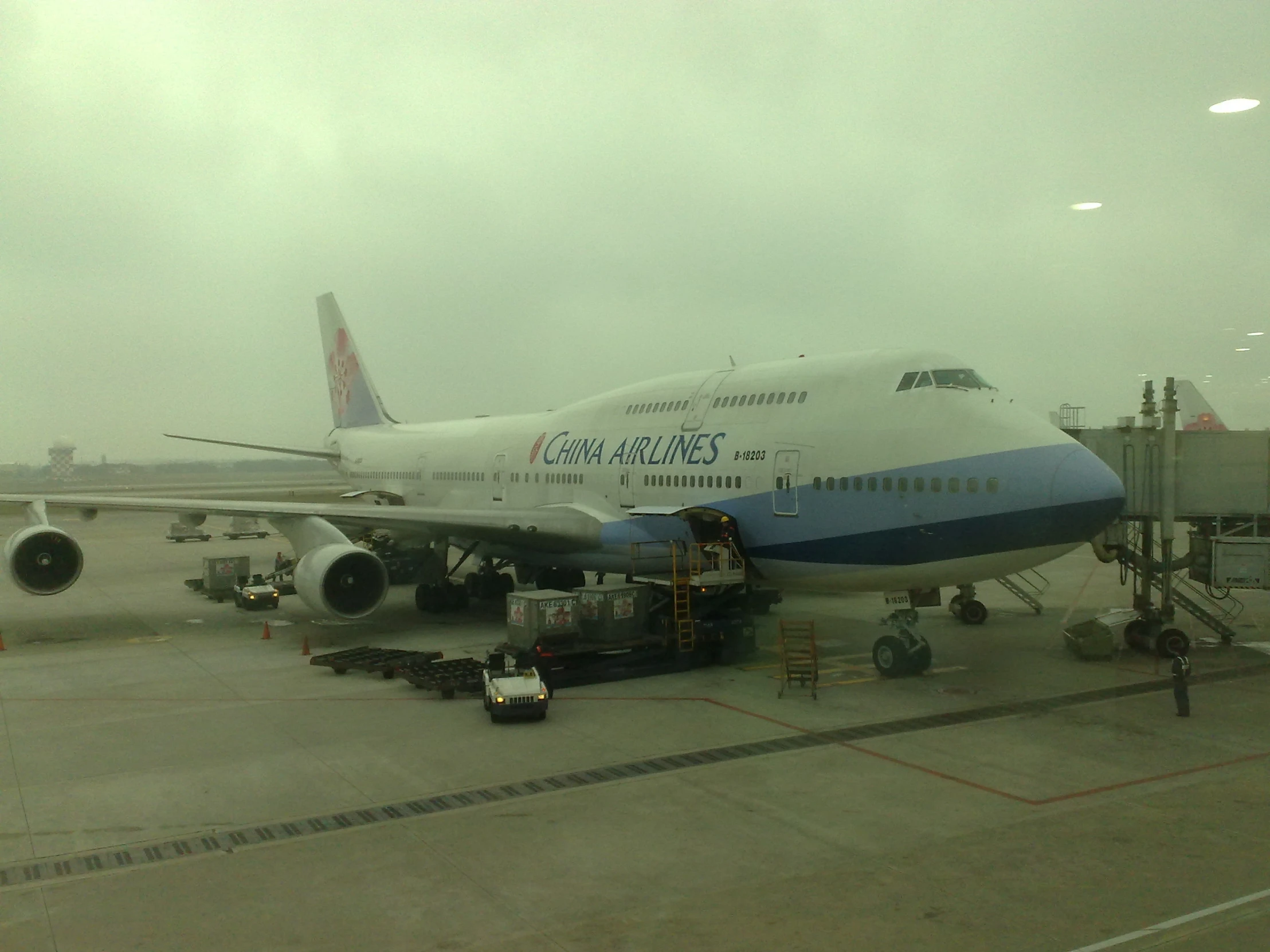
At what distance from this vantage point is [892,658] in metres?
15.6

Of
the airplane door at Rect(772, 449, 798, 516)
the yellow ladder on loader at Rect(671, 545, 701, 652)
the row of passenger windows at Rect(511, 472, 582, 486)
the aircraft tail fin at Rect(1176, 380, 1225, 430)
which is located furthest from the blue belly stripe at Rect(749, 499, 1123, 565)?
the aircraft tail fin at Rect(1176, 380, 1225, 430)

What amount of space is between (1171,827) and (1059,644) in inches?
384

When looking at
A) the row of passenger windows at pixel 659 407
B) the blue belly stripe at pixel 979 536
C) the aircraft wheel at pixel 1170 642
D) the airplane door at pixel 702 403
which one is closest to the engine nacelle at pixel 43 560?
the row of passenger windows at pixel 659 407

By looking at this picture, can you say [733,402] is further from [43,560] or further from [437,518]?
[43,560]

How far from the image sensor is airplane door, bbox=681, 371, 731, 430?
60.0ft

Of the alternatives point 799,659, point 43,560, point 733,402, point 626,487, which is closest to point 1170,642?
point 799,659

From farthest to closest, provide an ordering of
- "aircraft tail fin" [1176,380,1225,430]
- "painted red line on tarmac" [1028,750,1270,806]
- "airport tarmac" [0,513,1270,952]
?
"aircraft tail fin" [1176,380,1225,430]
"painted red line on tarmac" [1028,750,1270,806]
"airport tarmac" [0,513,1270,952]

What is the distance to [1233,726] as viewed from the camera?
12773 mm

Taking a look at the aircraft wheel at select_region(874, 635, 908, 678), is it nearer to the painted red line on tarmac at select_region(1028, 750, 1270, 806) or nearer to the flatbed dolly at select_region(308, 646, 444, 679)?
the painted red line on tarmac at select_region(1028, 750, 1270, 806)

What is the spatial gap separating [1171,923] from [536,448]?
57.3 ft

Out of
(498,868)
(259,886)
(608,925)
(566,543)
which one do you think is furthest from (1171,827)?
(566,543)

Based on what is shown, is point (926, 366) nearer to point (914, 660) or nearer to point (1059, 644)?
point (914, 660)

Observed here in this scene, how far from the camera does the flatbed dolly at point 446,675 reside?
1455 cm

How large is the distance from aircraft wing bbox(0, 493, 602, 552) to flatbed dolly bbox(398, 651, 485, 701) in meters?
3.78
